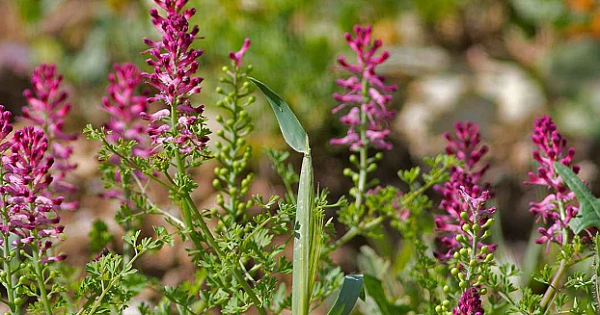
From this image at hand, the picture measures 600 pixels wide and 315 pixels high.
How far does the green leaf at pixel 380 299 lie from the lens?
4.64ft

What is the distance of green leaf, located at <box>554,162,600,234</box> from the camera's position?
1.20 m

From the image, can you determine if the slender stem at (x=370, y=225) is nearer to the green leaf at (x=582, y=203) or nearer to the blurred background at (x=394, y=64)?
the green leaf at (x=582, y=203)

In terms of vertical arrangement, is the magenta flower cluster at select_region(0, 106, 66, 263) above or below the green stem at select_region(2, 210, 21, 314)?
above

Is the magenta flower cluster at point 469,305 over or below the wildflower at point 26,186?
below

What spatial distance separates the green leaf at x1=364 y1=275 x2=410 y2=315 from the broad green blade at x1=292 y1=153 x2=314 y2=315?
32 centimetres

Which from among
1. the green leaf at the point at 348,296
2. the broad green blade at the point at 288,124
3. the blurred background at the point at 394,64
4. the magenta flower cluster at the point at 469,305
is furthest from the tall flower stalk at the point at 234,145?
the blurred background at the point at 394,64

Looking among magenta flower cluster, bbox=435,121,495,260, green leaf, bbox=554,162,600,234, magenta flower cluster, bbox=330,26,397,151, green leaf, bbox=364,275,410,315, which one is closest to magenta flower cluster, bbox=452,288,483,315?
magenta flower cluster, bbox=435,121,495,260

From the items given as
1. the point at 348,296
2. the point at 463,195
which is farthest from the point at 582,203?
the point at 348,296

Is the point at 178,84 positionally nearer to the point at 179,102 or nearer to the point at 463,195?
the point at 179,102

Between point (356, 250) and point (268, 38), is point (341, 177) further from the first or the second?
point (268, 38)

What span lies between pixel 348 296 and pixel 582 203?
0.39m

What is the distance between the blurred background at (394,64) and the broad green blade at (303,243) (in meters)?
2.84

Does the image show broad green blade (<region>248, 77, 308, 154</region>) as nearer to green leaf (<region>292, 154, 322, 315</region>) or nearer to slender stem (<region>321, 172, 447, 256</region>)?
green leaf (<region>292, 154, 322, 315</region>)

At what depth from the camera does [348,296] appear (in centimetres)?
113
